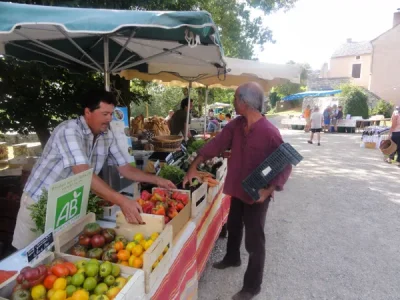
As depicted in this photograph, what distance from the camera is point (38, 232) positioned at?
2.07 m

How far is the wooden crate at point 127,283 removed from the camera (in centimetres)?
135

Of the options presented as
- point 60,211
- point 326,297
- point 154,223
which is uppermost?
point 60,211

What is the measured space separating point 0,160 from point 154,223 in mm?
7216

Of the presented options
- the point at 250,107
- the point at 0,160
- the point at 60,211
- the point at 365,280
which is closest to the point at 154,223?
the point at 60,211

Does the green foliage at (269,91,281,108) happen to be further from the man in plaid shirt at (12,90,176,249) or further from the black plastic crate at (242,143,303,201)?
the man in plaid shirt at (12,90,176,249)

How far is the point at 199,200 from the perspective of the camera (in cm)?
284

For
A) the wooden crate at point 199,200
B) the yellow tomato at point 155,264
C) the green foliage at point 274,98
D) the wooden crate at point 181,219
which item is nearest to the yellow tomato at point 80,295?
the yellow tomato at point 155,264

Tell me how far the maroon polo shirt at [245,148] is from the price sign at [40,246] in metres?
1.66

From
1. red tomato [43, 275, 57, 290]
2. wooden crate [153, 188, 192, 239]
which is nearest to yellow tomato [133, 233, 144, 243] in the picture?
wooden crate [153, 188, 192, 239]

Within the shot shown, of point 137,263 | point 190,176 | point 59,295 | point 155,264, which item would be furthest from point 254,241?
point 59,295

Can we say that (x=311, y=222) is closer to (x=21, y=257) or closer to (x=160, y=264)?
(x=160, y=264)

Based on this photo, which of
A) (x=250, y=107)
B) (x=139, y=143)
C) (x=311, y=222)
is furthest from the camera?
(x=139, y=143)

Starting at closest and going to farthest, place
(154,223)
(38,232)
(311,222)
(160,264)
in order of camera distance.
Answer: (160,264) < (154,223) < (38,232) < (311,222)

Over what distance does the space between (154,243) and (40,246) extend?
58 centimetres
